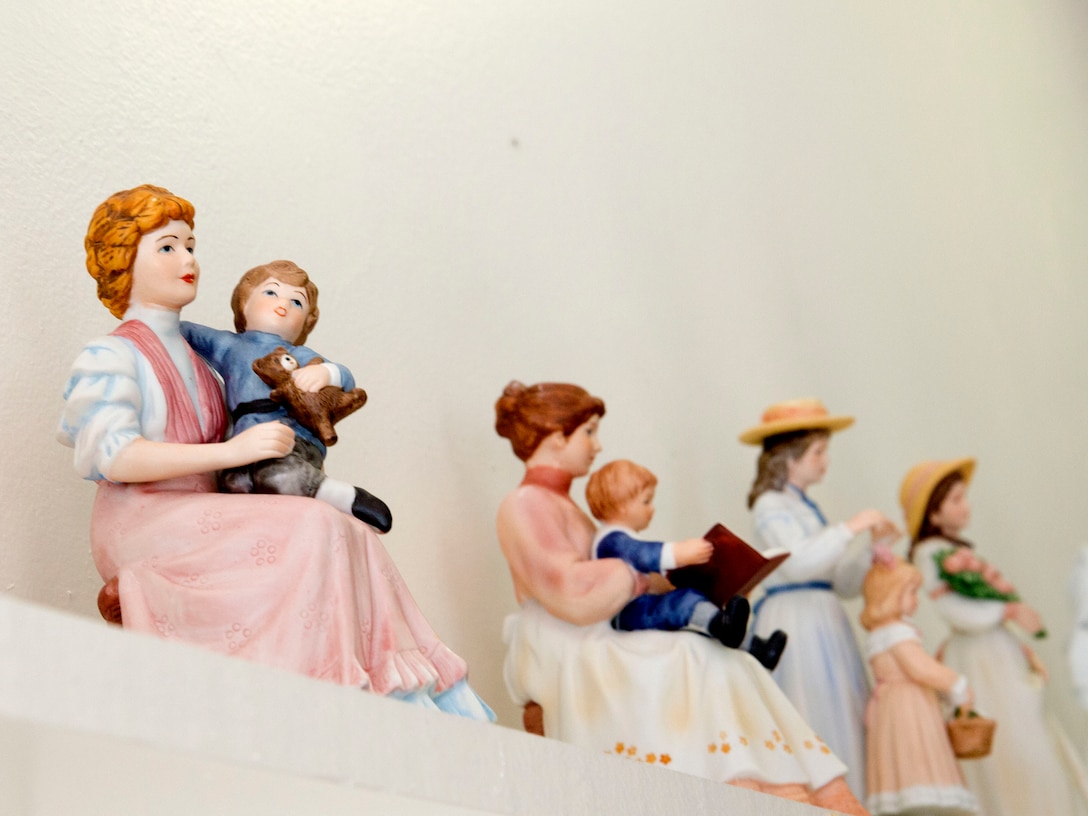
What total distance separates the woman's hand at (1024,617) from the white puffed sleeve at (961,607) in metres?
0.01

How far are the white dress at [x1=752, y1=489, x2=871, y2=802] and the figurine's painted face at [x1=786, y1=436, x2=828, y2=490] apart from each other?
6 cm

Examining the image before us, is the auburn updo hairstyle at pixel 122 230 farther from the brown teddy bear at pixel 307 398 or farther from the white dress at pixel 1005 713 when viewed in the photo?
the white dress at pixel 1005 713

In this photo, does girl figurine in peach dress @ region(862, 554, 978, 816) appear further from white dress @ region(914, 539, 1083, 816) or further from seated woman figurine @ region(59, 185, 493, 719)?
seated woman figurine @ region(59, 185, 493, 719)

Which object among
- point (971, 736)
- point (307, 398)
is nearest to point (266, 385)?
point (307, 398)

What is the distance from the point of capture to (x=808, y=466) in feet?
7.73

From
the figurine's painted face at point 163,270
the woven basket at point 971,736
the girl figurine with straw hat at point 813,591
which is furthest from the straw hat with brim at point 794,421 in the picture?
the figurine's painted face at point 163,270

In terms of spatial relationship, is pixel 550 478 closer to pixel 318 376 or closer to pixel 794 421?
pixel 318 376

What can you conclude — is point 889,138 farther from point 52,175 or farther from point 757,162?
point 52,175

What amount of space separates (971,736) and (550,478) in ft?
2.80

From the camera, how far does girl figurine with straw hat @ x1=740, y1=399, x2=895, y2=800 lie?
2.19m

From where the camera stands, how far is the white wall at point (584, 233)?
1.74 meters

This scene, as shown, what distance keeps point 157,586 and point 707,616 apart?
73 centimetres

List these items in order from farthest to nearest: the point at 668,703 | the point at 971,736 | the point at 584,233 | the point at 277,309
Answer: the point at 584,233 → the point at 971,736 → the point at 668,703 → the point at 277,309

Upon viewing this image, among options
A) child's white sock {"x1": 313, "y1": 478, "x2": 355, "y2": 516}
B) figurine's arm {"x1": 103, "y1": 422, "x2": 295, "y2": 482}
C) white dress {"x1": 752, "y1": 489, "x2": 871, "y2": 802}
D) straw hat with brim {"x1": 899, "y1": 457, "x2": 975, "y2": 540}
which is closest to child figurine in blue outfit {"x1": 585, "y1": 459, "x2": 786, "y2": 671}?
white dress {"x1": 752, "y1": 489, "x2": 871, "y2": 802}
